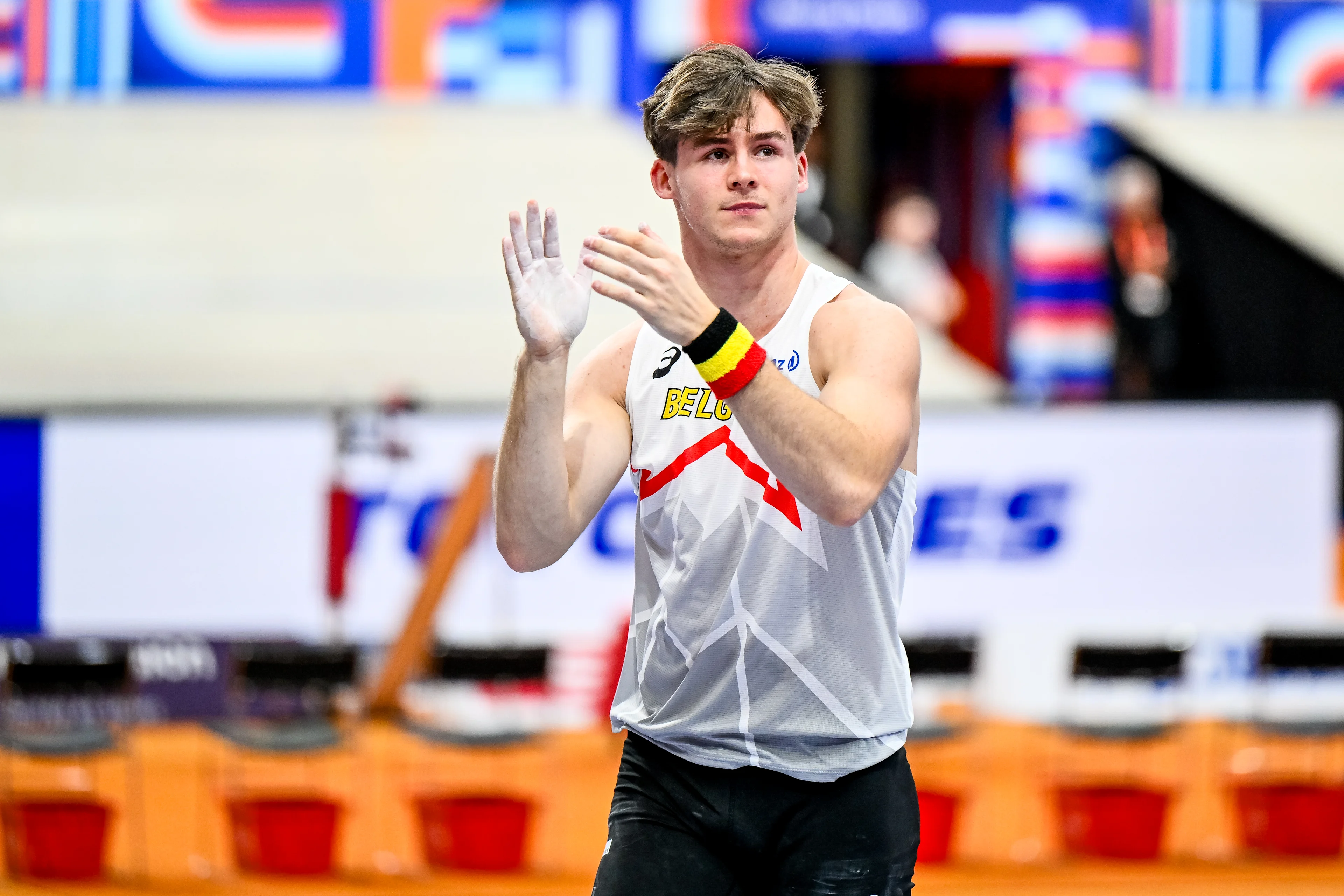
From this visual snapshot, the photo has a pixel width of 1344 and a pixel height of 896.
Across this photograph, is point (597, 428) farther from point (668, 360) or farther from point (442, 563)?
point (442, 563)

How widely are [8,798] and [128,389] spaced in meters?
4.72

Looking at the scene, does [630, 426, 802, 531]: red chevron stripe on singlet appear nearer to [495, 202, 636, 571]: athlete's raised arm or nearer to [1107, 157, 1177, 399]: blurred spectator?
[495, 202, 636, 571]: athlete's raised arm

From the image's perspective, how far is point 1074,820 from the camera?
754cm

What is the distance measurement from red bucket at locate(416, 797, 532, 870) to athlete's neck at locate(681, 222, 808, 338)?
192 inches

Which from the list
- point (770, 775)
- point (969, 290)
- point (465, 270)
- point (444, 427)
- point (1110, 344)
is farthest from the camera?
point (969, 290)

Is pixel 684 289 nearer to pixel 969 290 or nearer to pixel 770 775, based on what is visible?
pixel 770 775

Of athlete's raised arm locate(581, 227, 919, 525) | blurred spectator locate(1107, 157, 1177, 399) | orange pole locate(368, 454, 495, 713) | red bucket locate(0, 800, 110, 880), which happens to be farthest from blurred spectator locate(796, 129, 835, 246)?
athlete's raised arm locate(581, 227, 919, 525)

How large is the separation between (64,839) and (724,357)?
572 cm

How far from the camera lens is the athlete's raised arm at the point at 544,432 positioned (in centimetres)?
259

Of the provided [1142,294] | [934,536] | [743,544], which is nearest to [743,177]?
[743,544]

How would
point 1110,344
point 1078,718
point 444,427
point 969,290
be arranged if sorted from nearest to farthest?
point 1078,718 → point 444,427 → point 1110,344 → point 969,290

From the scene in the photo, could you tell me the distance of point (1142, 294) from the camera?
12469mm

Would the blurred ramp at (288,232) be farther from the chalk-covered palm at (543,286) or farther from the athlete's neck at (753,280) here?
the chalk-covered palm at (543,286)

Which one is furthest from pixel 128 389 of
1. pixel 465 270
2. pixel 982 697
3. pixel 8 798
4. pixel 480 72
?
pixel 982 697
